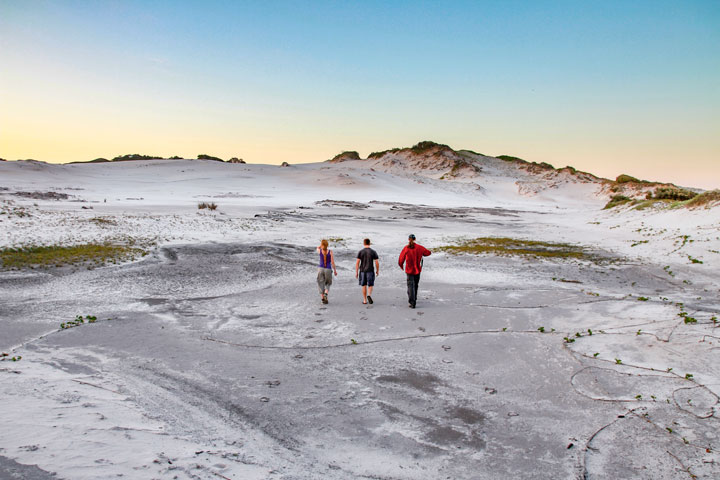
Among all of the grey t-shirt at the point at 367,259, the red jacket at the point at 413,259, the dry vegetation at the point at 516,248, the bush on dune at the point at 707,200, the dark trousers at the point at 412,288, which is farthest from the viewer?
the bush on dune at the point at 707,200

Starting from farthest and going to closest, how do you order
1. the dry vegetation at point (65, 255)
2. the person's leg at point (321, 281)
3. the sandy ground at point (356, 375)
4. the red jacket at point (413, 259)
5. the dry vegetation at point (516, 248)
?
the dry vegetation at point (516, 248)
the dry vegetation at point (65, 255)
the person's leg at point (321, 281)
the red jacket at point (413, 259)
the sandy ground at point (356, 375)

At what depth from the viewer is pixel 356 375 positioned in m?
7.29

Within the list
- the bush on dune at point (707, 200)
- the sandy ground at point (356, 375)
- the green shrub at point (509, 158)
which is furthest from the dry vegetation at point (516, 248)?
the green shrub at point (509, 158)

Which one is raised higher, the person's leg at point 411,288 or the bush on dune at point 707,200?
the bush on dune at point 707,200

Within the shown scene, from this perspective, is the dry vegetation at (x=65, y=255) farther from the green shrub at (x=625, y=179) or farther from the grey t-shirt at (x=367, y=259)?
the green shrub at (x=625, y=179)

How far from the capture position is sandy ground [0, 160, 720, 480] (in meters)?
4.81

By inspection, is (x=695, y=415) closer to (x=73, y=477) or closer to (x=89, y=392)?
(x=73, y=477)

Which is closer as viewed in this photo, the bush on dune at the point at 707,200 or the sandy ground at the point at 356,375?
the sandy ground at the point at 356,375

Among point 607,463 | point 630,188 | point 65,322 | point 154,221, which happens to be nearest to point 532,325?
point 607,463

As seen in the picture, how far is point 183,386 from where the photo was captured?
21.9ft

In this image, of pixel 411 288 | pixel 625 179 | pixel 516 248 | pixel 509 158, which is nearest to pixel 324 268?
pixel 411 288

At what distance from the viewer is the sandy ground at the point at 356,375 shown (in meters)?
4.81

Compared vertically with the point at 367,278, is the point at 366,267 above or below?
above

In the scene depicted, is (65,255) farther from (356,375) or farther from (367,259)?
(356,375)
